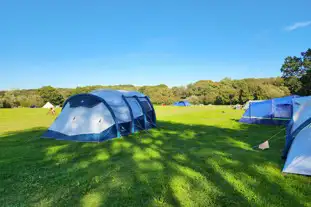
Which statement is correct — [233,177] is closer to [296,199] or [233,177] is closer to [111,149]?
[296,199]

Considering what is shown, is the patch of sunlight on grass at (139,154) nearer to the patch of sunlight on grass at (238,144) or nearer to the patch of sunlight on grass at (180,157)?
the patch of sunlight on grass at (180,157)

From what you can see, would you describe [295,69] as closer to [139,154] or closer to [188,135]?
[188,135]

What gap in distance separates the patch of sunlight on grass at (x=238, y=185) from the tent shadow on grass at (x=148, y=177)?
0.6 inches

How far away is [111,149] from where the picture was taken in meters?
7.12

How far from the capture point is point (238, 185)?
13.4ft

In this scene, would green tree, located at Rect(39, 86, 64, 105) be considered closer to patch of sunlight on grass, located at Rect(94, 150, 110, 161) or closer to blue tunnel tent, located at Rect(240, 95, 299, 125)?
blue tunnel tent, located at Rect(240, 95, 299, 125)

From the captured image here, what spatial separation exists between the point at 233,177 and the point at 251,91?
1970 inches

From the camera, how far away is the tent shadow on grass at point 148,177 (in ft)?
11.9

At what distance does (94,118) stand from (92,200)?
518cm

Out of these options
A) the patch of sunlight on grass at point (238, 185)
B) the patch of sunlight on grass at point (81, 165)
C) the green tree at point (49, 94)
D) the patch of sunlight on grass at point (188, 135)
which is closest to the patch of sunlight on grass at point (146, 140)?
the patch of sunlight on grass at point (188, 135)

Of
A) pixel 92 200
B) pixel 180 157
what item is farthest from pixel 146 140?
pixel 92 200

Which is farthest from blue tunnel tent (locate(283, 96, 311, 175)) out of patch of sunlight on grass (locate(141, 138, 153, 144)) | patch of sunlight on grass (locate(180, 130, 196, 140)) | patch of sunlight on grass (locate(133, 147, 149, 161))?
patch of sunlight on grass (locate(141, 138, 153, 144))

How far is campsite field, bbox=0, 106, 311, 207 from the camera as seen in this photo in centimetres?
362

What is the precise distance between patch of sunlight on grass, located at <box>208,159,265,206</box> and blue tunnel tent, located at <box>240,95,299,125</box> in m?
9.45
